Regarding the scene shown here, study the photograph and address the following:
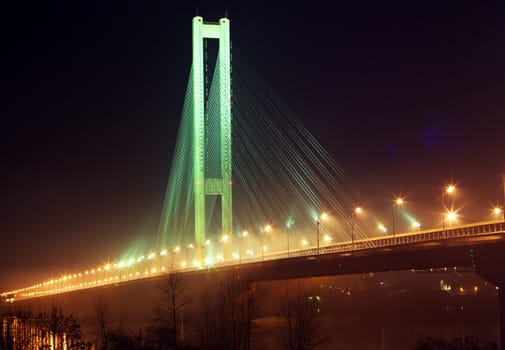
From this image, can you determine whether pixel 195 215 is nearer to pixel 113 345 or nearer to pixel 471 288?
pixel 113 345

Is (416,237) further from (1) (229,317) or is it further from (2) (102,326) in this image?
(2) (102,326)

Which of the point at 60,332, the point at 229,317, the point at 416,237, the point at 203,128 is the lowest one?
the point at 60,332

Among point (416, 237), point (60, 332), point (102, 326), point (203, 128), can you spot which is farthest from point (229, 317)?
point (203, 128)

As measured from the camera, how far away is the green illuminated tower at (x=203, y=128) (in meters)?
37.0

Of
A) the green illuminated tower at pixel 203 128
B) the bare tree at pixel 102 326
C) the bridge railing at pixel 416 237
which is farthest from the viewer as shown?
the green illuminated tower at pixel 203 128

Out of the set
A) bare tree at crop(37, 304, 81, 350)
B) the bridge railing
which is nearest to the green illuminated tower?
the bridge railing

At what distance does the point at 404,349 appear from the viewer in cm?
2831

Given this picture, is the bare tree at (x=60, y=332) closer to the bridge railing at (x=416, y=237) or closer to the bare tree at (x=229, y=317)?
the bare tree at (x=229, y=317)

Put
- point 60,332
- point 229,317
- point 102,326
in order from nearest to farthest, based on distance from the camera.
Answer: point 229,317 < point 102,326 < point 60,332

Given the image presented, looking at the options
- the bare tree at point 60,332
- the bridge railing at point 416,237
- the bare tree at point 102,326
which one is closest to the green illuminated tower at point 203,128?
the bridge railing at point 416,237

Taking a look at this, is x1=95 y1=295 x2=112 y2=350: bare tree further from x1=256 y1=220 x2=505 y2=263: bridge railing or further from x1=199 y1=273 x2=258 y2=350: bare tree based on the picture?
x1=256 y1=220 x2=505 y2=263: bridge railing

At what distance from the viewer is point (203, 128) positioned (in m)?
38.9

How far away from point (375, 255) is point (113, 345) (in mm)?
10314

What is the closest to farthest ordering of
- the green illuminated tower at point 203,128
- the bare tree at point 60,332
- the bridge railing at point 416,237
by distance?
the bridge railing at point 416,237 < the bare tree at point 60,332 < the green illuminated tower at point 203,128
